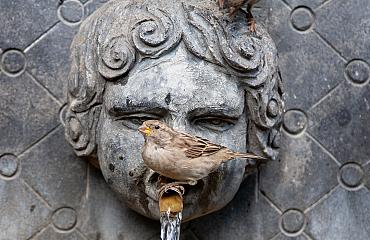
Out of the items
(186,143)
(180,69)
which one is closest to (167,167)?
(186,143)

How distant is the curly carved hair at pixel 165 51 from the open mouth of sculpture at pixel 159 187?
16 cm

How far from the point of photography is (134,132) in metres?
1.87

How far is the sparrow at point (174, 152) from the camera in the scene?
176 cm

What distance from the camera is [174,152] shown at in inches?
69.4

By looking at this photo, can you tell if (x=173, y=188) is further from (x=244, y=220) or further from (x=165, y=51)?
(x=244, y=220)

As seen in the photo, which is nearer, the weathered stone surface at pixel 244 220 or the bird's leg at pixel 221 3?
the bird's leg at pixel 221 3

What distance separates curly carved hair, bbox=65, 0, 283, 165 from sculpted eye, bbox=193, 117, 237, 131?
Result: 0.06m

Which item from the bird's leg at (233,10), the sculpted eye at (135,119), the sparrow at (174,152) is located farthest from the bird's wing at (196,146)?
the bird's leg at (233,10)

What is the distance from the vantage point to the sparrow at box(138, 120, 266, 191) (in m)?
1.76

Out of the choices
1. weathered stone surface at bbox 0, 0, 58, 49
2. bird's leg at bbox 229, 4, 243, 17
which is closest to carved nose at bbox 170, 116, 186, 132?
bird's leg at bbox 229, 4, 243, 17

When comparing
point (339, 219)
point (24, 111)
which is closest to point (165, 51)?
point (24, 111)

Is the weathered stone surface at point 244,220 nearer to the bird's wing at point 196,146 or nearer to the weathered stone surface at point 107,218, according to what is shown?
the weathered stone surface at point 107,218

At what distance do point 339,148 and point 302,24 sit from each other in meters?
0.27

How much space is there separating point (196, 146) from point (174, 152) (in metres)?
0.04
